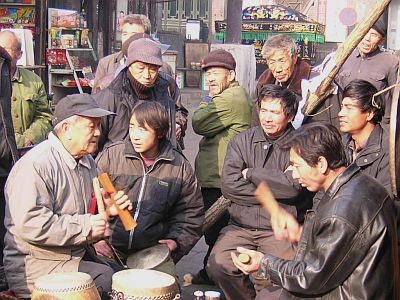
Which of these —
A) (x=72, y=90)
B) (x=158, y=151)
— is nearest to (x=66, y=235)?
(x=158, y=151)

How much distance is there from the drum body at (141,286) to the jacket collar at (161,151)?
40.3 inches

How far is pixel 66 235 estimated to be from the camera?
405cm

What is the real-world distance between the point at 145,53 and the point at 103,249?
53.0 inches

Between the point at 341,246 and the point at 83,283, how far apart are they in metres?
1.24

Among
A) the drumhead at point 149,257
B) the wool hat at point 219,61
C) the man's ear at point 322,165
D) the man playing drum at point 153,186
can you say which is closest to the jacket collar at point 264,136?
the man playing drum at point 153,186

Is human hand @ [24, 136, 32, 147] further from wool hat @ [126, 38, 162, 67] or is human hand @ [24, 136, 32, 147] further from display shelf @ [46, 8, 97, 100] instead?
display shelf @ [46, 8, 97, 100]

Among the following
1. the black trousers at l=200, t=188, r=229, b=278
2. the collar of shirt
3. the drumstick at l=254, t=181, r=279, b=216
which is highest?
the collar of shirt

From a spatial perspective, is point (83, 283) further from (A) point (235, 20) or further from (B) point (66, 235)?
(A) point (235, 20)

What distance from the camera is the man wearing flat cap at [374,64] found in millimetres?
5758

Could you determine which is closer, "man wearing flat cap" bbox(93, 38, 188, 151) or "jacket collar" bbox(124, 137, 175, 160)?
"jacket collar" bbox(124, 137, 175, 160)

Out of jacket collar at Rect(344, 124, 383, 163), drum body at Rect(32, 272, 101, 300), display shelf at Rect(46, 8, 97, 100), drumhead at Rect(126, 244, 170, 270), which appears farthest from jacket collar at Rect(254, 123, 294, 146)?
display shelf at Rect(46, 8, 97, 100)

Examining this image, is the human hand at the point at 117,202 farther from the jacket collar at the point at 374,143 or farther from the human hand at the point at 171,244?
the jacket collar at the point at 374,143

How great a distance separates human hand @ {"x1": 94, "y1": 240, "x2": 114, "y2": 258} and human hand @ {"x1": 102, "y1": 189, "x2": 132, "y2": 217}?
0.63m

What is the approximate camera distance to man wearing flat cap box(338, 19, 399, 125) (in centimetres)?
576
